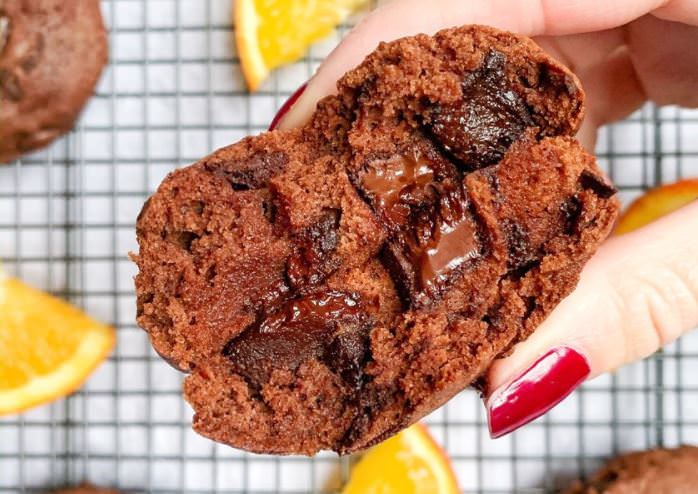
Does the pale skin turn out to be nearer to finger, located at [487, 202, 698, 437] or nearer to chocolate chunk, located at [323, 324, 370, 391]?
finger, located at [487, 202, 698, 437]

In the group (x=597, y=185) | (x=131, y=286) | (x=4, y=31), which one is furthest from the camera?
(x=131, y=286)

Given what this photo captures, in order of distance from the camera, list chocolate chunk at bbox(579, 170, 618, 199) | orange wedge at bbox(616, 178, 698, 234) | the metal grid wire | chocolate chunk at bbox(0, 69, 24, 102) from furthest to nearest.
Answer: the metal grid wire, orange wedge at bbox(616, 178, 698, 234), chocolate chunk at bbox(0, 69, 24, 102), chocolate chunk at bbox(579, 170, 618, 199)

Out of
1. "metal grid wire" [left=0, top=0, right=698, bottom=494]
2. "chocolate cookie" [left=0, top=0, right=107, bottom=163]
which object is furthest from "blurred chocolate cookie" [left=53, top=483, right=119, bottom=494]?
"chocolate cookie" [left=0, top=0, right=107, bottom=163]

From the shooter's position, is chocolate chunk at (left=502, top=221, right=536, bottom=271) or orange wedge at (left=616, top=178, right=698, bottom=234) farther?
orange wedge at (left=616, top=178, right=698, bottom=234)

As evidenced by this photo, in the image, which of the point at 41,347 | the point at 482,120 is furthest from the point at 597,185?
the point at 41,347

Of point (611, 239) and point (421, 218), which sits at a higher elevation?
point (421, 218)

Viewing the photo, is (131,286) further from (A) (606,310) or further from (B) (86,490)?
(A) (606,310)

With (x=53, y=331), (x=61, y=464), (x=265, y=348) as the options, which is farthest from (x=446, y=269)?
(x=61, y=464)
